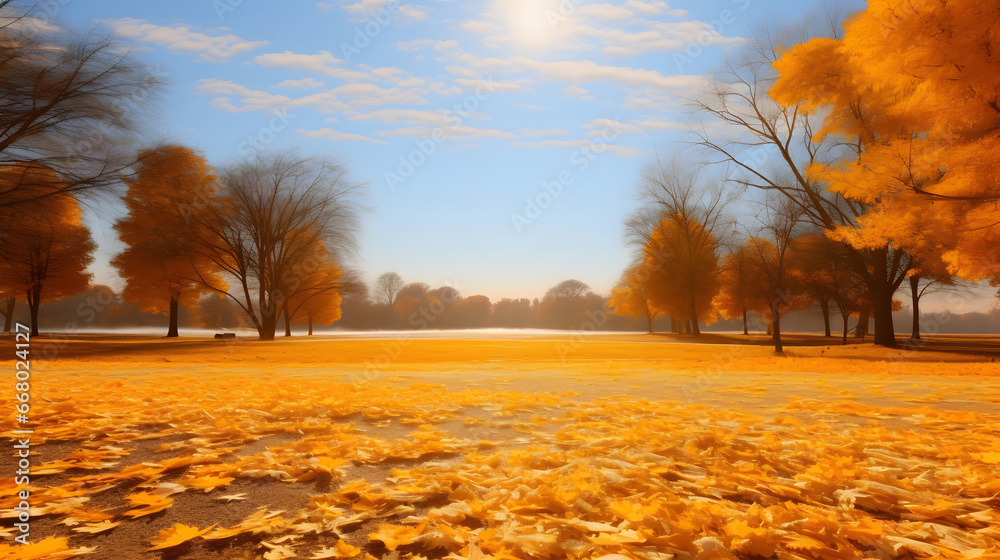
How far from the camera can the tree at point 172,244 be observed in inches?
858

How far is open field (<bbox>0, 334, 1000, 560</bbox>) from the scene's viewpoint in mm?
1822

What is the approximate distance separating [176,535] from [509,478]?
1.48 metres

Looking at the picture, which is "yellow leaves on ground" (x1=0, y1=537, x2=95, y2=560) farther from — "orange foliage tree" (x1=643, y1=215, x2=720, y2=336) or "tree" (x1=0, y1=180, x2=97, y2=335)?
"orange foliage tree" (x1=643, y1=215, x2=720, y2=336)

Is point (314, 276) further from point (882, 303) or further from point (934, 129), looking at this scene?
point (882, 303)

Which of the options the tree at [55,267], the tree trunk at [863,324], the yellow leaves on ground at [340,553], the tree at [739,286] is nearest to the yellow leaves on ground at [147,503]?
the yellow leaves on ground at [340,553]

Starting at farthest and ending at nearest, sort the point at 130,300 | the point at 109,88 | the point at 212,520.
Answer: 1. the point at 130,300
2. the point at 109,88
3. the point at 212,520

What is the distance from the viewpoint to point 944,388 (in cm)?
642

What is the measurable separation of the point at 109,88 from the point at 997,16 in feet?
56.9

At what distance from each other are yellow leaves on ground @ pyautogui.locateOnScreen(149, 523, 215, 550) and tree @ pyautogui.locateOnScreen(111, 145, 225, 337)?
2010 cm

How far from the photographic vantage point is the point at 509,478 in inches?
101

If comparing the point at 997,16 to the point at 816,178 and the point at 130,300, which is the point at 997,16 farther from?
the point at 130,300

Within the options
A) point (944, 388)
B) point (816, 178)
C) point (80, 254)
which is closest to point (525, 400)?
point (944, 388)

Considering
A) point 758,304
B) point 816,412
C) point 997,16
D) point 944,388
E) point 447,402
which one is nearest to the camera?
point 816,412

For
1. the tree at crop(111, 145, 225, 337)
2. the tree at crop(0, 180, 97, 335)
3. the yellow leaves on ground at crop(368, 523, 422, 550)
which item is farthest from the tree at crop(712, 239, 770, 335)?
the tree at crop(0, 180, 97, 335)
